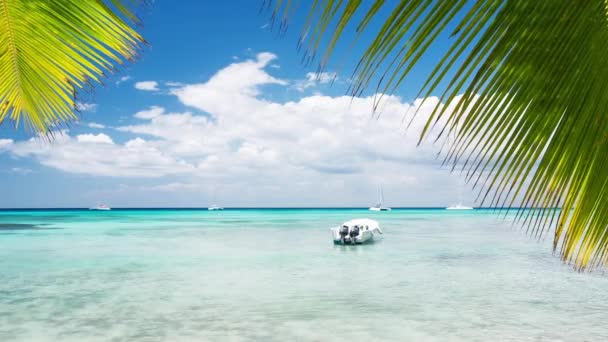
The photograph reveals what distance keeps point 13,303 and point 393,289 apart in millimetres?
8741

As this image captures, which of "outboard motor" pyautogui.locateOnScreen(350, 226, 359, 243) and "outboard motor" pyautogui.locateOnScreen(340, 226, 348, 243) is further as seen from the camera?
"outboard motor" pyautogui.locateOnScreen(350, 226, 359, 243)

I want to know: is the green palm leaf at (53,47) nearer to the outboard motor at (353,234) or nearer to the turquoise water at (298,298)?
the turquoise water at (298,298)

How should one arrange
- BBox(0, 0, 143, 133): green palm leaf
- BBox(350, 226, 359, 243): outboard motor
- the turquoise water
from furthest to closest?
1. BBox(350, 226, 359, 243): outboard motor
2. the turquoise water
3. BBox(0, 0, 143, 133): green palm leaf

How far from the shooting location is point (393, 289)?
11273 millimetres

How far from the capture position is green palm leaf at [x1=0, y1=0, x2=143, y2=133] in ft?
4.09

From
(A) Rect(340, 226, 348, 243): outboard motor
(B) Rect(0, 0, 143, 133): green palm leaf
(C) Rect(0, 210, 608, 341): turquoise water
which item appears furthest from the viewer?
(A) Rect(340, 226, 348, 243): outboard motor

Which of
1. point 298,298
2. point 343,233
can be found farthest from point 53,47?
point 343,233

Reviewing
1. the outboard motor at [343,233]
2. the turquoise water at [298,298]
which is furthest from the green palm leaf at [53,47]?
the outboard motor at [343,233]

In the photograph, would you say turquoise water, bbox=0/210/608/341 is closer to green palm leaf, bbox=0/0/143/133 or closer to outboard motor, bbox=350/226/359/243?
outboard motor, bbox=350/226/359/243

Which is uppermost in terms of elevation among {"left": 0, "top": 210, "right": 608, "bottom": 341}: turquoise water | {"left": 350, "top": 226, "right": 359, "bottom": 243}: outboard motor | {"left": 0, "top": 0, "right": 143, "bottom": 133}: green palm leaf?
{"left": 0, "top": 0, "right": 143, "bottom": 133}: green palm leaf

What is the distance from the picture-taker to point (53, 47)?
1309mm

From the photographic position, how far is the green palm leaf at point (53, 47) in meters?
1.25

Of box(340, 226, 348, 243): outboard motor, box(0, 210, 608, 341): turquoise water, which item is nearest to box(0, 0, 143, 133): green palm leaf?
box(0, 210, 608, 341): turquoise water

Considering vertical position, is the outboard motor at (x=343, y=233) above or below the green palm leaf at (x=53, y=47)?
below
